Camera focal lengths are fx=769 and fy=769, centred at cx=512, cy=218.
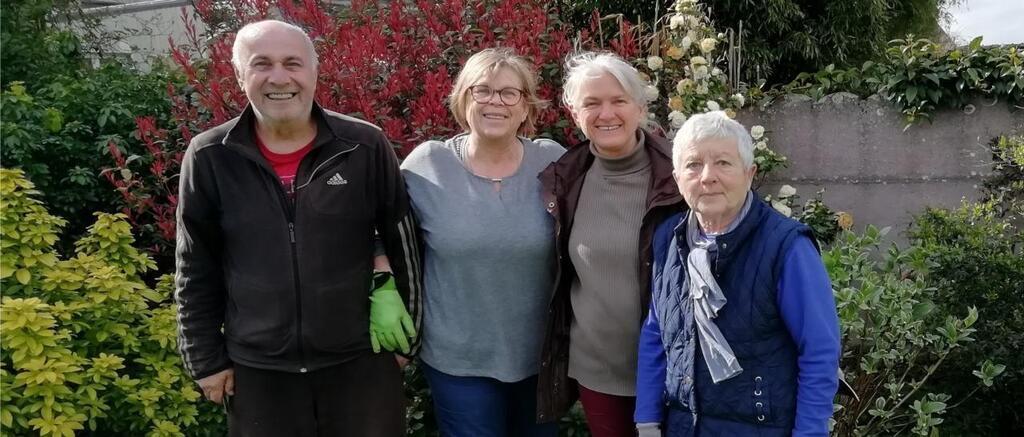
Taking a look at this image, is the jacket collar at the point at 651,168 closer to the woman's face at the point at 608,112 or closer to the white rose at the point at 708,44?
the woman's face at the point at 608,112

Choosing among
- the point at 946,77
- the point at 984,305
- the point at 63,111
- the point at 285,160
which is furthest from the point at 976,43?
the point at 63,111

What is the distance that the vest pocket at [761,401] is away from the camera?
6.04 ft

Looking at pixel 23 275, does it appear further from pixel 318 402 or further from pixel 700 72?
pixel 700 72

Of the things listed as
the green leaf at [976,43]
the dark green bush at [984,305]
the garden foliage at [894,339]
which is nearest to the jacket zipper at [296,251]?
the garden foliage at [894,339]

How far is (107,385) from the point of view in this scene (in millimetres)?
2791

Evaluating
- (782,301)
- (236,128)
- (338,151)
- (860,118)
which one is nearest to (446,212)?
(338,151)

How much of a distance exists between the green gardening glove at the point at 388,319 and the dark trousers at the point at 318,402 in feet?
0.25

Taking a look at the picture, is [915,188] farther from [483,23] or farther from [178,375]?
[178,375]

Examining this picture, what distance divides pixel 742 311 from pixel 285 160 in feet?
4.46

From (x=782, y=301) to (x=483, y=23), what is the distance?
256 centimetres

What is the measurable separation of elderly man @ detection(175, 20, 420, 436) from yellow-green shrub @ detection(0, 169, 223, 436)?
0.52 m

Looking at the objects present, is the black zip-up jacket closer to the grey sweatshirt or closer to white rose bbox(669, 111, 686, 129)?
the grey sweatshirt

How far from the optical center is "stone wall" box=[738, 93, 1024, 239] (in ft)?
13.8

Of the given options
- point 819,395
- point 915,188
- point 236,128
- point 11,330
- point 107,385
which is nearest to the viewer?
point 819,395
